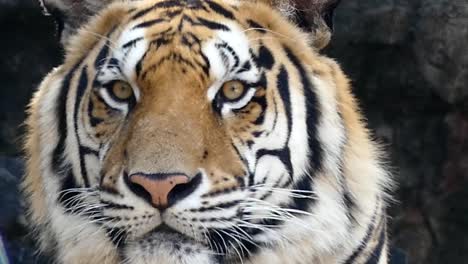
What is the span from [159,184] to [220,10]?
22.4 inches

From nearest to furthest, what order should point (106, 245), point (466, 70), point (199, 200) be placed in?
point (199, 200), point (106, 245), point (466, 70)

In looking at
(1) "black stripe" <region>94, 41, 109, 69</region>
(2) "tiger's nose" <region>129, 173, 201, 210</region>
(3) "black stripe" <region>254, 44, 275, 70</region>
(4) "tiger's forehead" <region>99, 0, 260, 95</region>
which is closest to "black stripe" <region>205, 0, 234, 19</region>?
(4) "tiger's forehead" <region>99, 0, 260, 95</region>

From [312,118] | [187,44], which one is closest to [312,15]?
[312,118]

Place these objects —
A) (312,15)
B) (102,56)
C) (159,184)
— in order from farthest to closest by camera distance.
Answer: (312,15) → (102,56) → (159,184)

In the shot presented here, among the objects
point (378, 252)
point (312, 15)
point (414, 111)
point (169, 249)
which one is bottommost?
point (414, 111)

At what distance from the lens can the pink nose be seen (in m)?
2.04

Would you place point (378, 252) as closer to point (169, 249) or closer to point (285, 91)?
point (285, 91)

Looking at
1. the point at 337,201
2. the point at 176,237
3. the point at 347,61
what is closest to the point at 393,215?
the point at 347,61

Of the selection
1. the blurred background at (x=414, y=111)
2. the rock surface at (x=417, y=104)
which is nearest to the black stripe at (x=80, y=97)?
the blurred background at (x=414, y=111)

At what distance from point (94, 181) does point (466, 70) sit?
9.85ft

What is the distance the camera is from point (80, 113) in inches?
94.0

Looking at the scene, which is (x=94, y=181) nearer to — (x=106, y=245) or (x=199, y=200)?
(x=106, y=245)

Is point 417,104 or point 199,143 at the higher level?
point 199,143

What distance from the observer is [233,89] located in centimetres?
226
